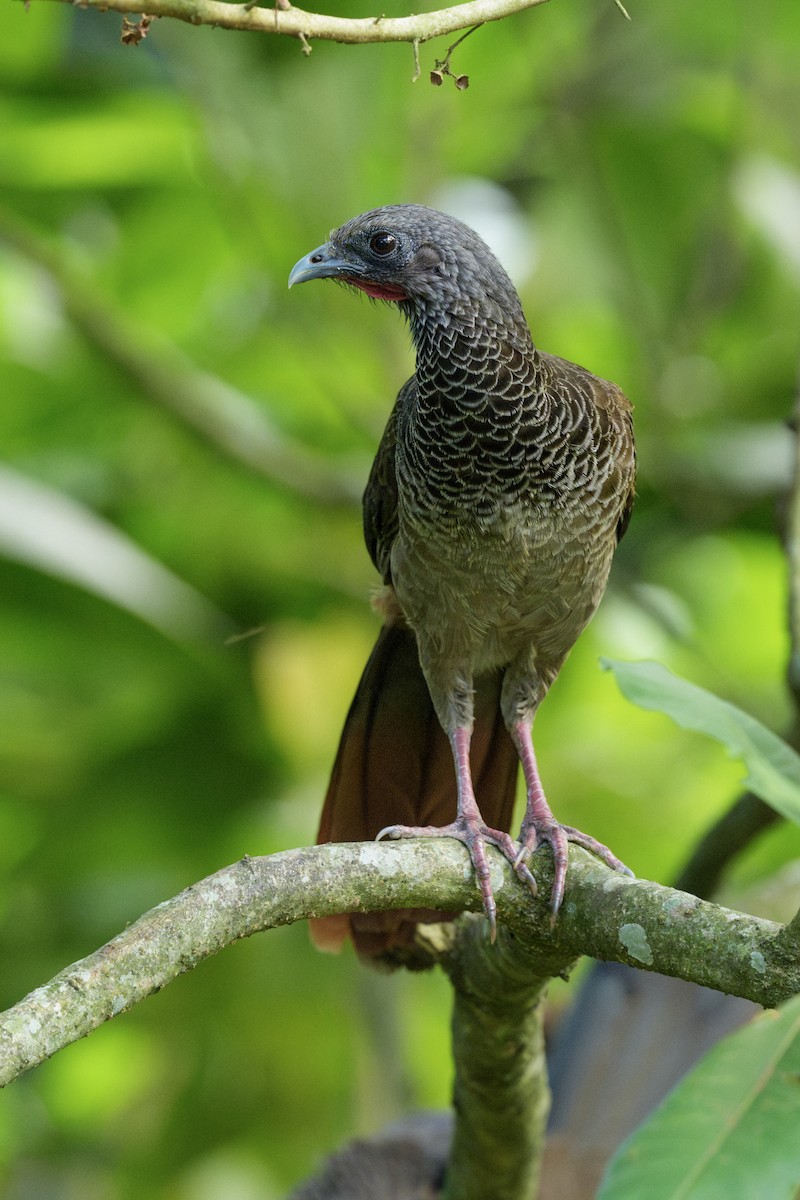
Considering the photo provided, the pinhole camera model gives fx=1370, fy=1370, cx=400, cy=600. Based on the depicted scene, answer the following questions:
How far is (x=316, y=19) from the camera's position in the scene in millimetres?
1741

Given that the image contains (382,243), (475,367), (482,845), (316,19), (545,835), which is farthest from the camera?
(382,243)

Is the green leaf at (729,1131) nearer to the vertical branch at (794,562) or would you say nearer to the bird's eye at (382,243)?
the vertical branch at (794,562)

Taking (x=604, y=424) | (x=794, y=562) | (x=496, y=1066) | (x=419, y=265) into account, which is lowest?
(x=496, y=1066)

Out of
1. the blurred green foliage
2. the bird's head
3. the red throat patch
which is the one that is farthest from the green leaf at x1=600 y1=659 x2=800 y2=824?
the blurred green foliage

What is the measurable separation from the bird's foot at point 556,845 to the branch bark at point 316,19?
1.30 m

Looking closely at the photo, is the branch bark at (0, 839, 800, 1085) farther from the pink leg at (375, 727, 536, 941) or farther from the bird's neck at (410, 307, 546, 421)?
the bird's neck at (410, 307, 546, 421)

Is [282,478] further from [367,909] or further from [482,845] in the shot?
[367,909]

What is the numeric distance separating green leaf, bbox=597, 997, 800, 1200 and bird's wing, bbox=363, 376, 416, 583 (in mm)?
1729

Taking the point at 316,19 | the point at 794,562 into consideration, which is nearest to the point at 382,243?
the point at 316,19

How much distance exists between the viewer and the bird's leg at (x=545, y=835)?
227 cm

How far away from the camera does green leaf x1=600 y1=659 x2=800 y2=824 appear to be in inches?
78.0

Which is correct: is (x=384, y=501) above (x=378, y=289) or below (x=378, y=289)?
below

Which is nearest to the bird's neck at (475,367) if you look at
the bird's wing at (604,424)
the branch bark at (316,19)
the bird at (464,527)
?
the bird at (464,527)

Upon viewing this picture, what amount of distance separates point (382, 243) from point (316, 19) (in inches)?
41.5
